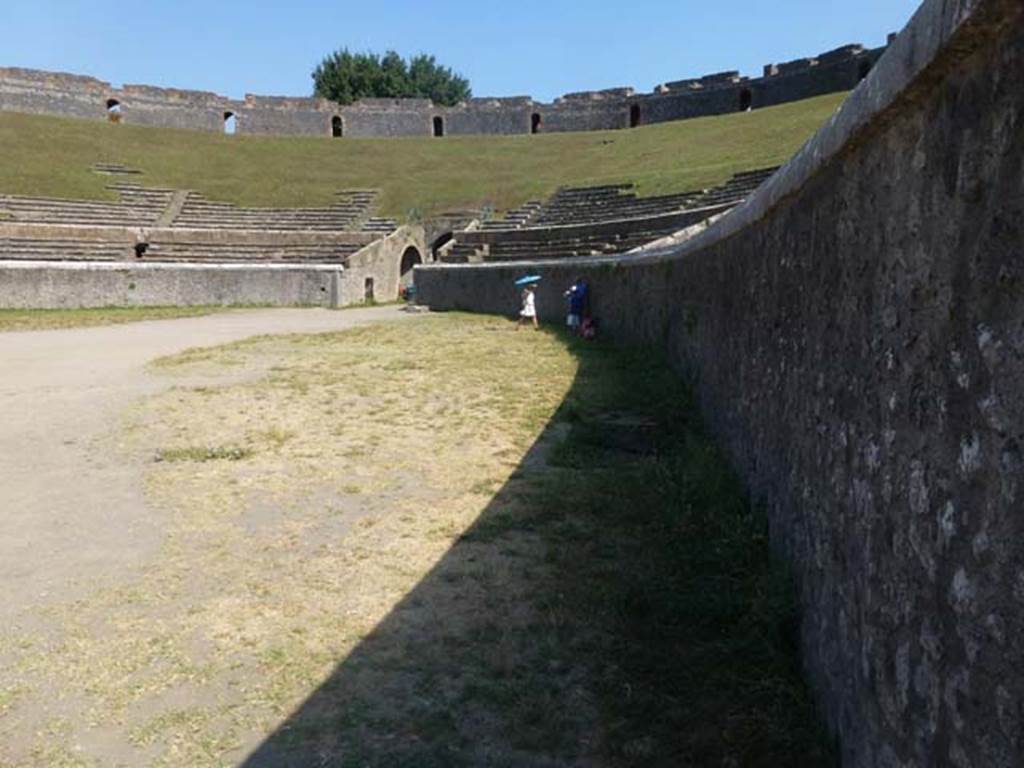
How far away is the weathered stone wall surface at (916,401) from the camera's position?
66.3 inches

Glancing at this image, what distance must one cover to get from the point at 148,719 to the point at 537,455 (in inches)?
176

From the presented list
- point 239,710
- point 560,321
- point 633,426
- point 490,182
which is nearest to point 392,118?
point 490,182

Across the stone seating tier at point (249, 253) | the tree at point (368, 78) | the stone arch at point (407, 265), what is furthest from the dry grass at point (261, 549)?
the tree at point (368, 78)

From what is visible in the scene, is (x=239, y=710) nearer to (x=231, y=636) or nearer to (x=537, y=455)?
(x=231, y=636)

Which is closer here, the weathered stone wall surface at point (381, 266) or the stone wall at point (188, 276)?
the stone wall at point (188, 276)

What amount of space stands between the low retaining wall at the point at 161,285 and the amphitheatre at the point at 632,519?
16.3 m

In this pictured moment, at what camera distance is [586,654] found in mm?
3676

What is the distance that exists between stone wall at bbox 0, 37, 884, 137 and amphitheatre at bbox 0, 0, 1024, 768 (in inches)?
1869

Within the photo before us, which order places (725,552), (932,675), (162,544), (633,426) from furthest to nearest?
1. (633,426)
2. (162,544)
3. (725,552)
4. (932,675)

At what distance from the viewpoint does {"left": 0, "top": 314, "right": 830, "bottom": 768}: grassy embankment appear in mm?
3090

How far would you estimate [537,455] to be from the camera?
Result: 24.0 ft

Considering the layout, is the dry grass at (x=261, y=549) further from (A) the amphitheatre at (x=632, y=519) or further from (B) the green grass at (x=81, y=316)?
(B) the green grass at (x=81, y=316)

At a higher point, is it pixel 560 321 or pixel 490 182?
pixel 490 182

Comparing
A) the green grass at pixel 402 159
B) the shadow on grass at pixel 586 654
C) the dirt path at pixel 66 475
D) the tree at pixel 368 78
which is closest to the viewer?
the shadow on grass at pixel 586 654
